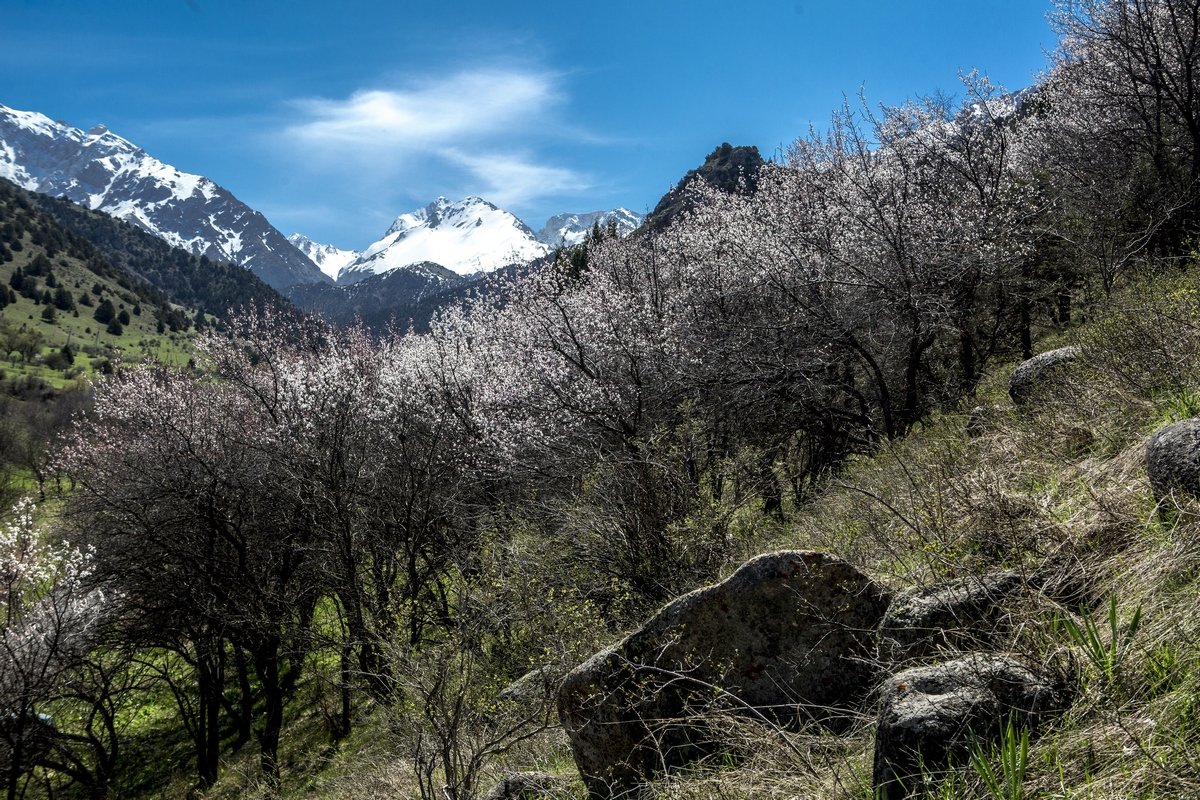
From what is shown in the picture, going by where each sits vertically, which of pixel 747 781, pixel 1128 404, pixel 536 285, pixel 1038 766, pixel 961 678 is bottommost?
pixel 747 781

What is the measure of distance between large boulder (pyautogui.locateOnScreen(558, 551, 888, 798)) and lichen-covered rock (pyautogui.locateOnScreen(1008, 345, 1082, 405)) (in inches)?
175

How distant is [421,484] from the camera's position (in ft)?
54.1

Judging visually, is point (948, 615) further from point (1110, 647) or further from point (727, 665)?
point (727, 665)

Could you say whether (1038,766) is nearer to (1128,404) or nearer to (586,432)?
(1128,404)

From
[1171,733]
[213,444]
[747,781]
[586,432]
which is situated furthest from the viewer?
[213,444]

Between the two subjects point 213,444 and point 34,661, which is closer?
point 34,661

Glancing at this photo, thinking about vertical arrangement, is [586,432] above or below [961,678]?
above

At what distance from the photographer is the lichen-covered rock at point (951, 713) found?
2818 millimetres

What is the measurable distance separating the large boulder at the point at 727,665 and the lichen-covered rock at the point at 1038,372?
4453 mm

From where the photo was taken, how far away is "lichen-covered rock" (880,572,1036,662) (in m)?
3.70

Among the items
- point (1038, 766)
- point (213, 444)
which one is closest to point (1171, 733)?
point (1038, 766)

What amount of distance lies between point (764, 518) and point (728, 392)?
11.0ft

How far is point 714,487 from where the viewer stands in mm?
10875

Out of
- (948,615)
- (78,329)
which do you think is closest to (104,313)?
(78,329)
